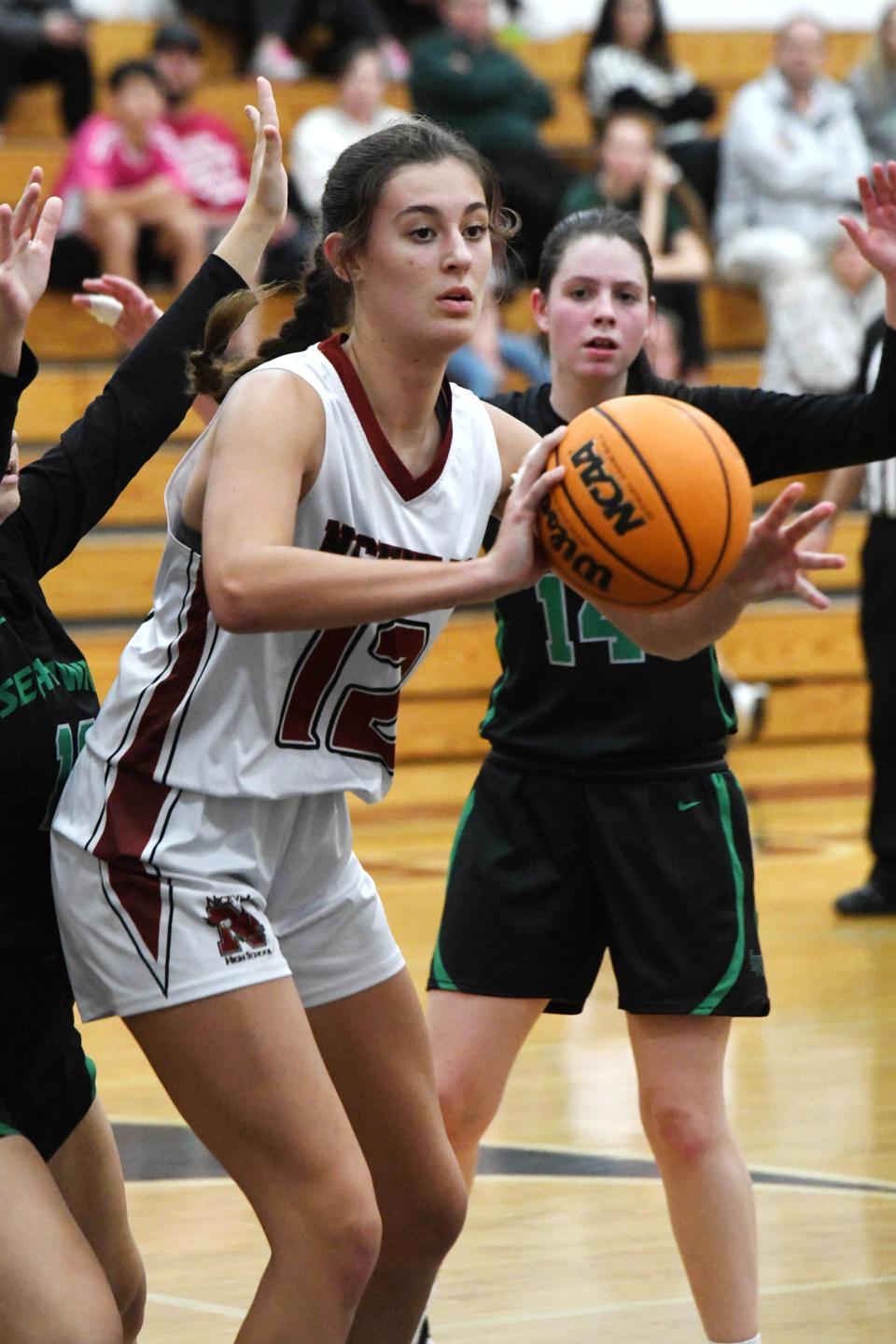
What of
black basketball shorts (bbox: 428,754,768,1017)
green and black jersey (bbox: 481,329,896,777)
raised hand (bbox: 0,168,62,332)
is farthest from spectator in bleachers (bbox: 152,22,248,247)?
raised hand (bbox: 0,168,62,332)

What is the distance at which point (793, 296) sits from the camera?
10852 mm

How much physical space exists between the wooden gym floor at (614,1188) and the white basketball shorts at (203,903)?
1.09m

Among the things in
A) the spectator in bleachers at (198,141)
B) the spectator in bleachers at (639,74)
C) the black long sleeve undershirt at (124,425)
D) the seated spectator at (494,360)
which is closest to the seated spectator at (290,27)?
the spectator in bleachers at (198,141)

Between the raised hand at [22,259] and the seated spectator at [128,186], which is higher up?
the raised hand at [22,259]

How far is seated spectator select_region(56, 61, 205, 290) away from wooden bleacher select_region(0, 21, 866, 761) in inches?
18.7

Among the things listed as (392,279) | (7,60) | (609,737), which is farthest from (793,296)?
(392,279)

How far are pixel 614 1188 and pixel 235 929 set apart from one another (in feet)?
6.58

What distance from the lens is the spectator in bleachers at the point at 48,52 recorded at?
1067 centimetres

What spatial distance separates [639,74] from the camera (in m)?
11.4

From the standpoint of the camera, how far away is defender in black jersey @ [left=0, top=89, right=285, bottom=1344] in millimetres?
2600

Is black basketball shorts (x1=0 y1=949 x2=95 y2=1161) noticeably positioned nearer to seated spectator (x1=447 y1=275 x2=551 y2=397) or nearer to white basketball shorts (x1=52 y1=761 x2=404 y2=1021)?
white basketball shorts (x1=52 y1=761 x2=404 y2=1021)

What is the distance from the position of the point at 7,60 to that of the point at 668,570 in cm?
905

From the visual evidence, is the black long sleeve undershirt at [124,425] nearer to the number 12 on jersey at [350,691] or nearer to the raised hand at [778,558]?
the number 12 on jersey at [350,691]

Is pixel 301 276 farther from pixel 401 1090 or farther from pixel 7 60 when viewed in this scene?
pixel 7 60
